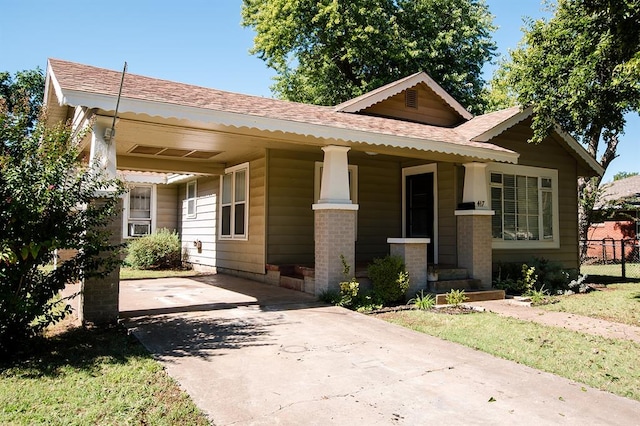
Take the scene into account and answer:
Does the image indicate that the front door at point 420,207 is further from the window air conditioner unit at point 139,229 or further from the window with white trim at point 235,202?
the window air conditioner unit at point 139,229

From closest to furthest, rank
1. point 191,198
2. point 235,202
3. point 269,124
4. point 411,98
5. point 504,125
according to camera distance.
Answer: point 269,124 < point 504,125 < point 235,202 < point 411,98 < point 191,198

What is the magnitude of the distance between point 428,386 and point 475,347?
1.61 metres

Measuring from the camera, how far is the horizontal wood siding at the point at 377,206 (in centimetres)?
1132

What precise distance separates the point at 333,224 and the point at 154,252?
8.80 metres

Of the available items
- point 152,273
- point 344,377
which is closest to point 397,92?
point 152,273

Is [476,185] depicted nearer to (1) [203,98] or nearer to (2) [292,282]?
(2) [292,282]

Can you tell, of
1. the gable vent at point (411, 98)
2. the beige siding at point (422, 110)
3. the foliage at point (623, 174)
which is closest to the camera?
the beige siding at point (422, 110)

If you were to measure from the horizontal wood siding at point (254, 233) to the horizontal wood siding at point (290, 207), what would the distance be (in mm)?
213

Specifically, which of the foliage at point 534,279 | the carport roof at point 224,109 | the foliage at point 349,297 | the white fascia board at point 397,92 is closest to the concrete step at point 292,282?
the foliage at point 349,297

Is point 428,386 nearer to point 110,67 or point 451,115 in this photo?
point 110,67

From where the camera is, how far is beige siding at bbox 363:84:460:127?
40.7 ft

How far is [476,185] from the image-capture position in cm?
992

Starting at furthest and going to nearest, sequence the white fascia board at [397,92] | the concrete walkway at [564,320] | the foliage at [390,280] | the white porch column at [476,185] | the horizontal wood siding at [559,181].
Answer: the white fascia board at [397,92], the horizontal wood siding at [559,181], the white porch column at [476,185], the foliage at [390,280], the concrete walkway at [564,320]

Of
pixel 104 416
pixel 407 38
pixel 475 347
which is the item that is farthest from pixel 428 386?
pixel 407 38
